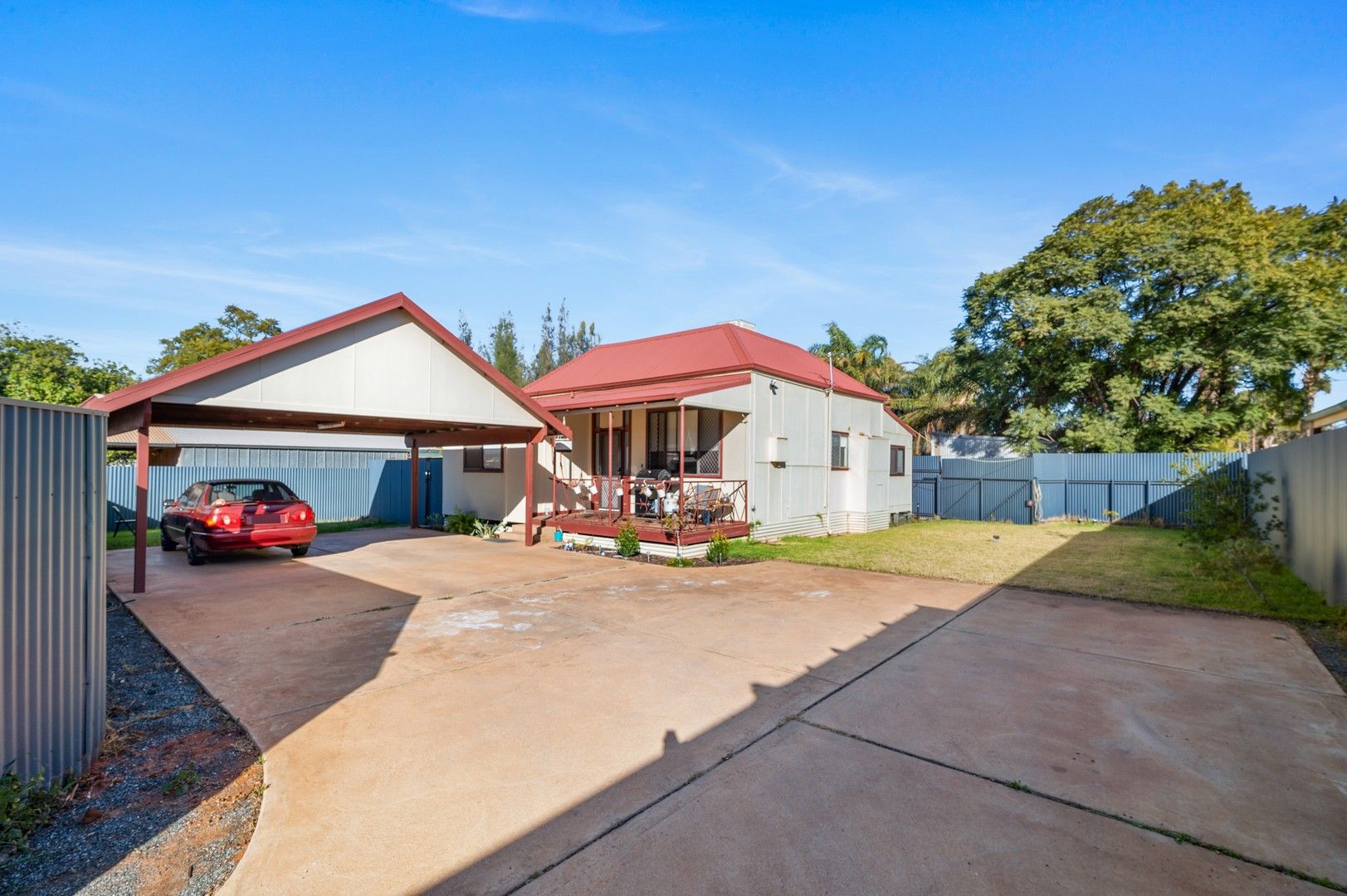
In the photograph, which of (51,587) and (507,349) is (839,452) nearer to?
(51,587)

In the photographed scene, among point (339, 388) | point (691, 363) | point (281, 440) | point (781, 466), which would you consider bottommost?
point (781, 466)

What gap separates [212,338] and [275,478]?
22.3m

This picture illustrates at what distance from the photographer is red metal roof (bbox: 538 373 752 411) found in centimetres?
1209

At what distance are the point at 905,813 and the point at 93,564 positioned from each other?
4.78 metres

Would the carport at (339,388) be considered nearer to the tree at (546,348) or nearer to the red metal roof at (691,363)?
the red metal roof at (691,363)

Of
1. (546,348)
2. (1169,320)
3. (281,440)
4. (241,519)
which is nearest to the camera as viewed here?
(241,519)

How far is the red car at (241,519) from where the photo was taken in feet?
36.1

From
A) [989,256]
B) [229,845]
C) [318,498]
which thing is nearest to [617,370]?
[318,498]

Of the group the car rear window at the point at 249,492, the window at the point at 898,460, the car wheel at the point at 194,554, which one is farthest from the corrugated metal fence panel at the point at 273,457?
the window at the point at 898,460

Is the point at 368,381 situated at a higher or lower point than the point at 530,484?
higher

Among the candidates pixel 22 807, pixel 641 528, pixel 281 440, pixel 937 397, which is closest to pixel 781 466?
pixel 641 528

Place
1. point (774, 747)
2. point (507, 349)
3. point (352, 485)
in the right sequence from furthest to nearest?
1. point (507, 349)
2. point (352, 485)
3. point (774, 747)

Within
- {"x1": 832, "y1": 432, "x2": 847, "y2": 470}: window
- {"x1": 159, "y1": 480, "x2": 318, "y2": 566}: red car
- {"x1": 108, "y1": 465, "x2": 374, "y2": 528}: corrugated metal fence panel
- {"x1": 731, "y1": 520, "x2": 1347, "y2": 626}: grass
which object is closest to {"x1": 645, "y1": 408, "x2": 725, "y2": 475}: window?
{"x1": 731, "y1": 520, "x2": 1347, "y2": 626}: grass

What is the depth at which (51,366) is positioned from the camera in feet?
83.1
